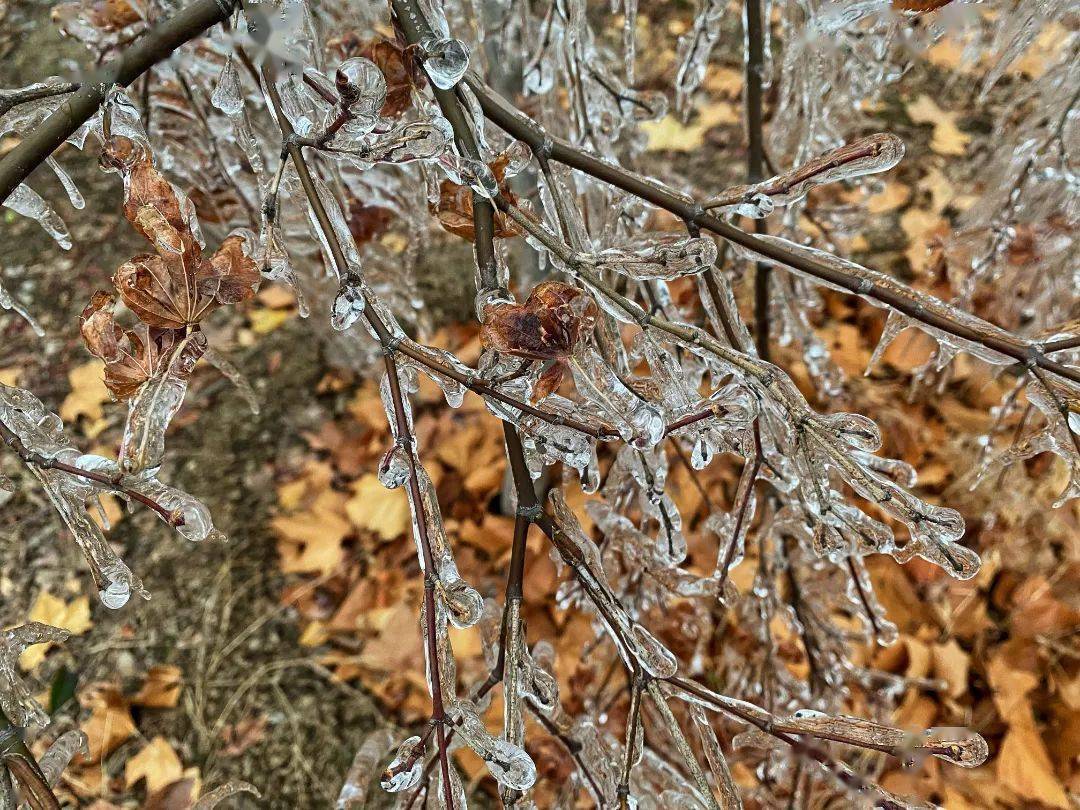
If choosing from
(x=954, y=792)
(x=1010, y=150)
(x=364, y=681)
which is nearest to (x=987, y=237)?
(x=1010, y=150)

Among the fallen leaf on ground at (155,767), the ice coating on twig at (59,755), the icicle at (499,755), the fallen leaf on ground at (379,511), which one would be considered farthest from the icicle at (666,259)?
the fallen leaf on ground at (155,767)

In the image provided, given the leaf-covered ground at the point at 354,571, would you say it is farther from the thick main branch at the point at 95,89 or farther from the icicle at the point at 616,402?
the thick main branch at the point at 95,89

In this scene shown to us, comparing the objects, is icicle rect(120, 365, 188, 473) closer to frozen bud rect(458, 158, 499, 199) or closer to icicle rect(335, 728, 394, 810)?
frozen bud rect(458, 158, 499, 199)

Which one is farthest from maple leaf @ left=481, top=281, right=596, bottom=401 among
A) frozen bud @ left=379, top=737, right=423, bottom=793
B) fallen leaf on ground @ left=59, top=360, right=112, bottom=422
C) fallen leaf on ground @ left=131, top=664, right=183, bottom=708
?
fallen leaf on ground @ left=59, top=360, right=112, bottom=422

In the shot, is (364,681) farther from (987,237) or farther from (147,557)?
(987,237)

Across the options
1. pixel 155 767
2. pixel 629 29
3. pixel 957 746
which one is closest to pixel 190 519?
pixel 957 746

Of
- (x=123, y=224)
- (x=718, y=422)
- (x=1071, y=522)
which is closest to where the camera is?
(x=718, y=422)
